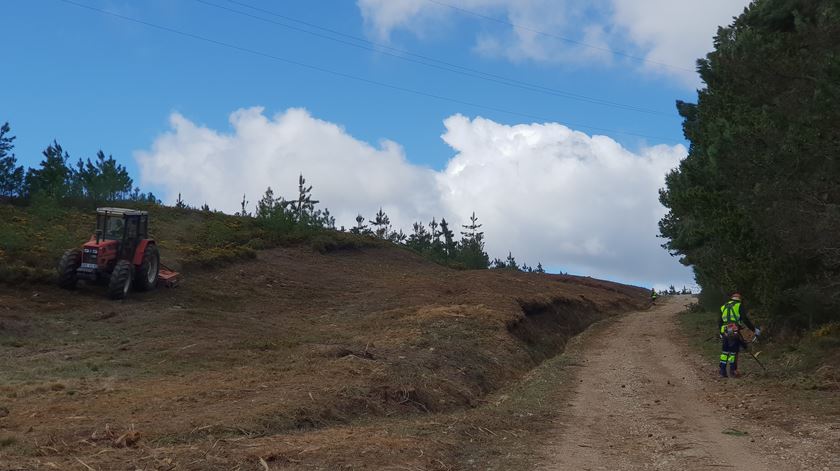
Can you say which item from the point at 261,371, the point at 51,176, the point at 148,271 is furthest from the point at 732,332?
the point at 51,176

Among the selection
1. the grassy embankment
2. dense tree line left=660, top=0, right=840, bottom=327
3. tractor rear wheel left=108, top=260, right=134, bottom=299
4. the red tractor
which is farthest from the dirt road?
the grassy embankment

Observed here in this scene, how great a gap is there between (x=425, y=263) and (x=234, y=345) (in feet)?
107

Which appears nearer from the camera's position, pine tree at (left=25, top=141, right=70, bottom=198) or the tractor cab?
the tractor cab

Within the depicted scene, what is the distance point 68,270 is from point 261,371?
12545mm

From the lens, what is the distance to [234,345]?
1767 cm

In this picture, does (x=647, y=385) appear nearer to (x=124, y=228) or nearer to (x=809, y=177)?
(x=809, y=177)

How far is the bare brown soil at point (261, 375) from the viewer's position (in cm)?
886

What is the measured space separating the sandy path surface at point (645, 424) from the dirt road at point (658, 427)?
0.04ft

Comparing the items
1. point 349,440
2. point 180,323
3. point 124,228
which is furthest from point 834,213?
point 124,228

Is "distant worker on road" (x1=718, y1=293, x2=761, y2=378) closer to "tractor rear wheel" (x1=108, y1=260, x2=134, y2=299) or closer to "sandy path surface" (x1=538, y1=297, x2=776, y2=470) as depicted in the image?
"sandy path surface" (x1=538, y1=297, x2=776, y2=470)

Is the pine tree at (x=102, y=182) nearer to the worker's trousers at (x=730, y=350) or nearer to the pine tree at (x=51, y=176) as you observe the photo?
the pine tree at (x=51, y=176)

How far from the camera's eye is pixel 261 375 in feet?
45.0

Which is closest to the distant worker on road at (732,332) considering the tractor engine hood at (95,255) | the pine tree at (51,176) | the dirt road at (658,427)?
the dirt road at (658,427)

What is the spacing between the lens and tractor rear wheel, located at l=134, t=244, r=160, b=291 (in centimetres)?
2553
